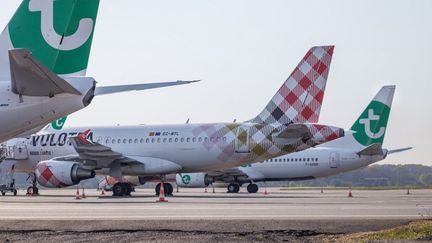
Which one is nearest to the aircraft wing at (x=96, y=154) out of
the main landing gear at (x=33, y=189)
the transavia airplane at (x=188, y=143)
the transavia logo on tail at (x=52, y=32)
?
the transavia airplane at (x=188, y=143)

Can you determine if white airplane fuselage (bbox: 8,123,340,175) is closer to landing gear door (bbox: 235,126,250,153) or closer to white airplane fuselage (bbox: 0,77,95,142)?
landing gear door (bbox: 235,126,250,153)

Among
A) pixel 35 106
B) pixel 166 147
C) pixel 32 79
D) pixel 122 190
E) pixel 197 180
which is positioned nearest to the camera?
pixel 32 79

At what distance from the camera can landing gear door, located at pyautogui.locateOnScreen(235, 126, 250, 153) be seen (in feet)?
118

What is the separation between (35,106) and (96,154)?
23606mm

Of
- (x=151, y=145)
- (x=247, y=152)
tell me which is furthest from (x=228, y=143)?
(x=151, y=145)

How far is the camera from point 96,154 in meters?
36.3

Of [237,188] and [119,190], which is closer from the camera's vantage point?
[119,190]

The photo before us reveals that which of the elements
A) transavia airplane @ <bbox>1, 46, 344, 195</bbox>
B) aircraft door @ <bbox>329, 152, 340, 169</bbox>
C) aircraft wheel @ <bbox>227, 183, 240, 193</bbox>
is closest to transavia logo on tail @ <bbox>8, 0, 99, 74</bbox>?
transavia airplane @ <bbox>1, 46, 344, 195</bbox>

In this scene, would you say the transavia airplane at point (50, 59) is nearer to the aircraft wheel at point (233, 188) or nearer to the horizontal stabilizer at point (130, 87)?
the horizontal stabilizer at point (130, 87)

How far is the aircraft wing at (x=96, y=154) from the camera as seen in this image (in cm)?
3547

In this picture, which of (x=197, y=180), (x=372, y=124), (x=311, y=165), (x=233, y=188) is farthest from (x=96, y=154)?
(x=372, y=124)

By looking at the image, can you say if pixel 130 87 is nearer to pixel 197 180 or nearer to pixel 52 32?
pixel 52 32

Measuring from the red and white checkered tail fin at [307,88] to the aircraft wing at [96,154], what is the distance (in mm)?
7581

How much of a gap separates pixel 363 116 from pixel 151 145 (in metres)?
13.6
